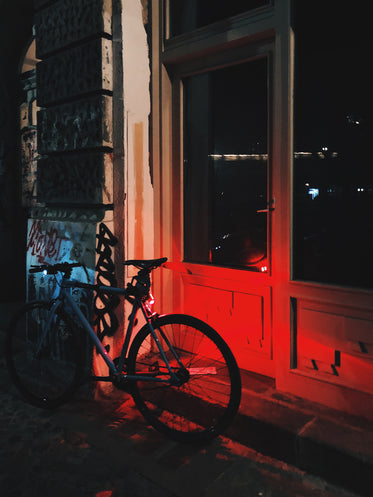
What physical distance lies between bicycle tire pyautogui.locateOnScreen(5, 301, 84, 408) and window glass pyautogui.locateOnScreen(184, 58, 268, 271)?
4.12 ft

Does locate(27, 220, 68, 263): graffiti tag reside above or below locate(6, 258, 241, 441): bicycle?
above

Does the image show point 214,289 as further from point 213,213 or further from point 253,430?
point 253,430

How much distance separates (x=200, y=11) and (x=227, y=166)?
127 cm

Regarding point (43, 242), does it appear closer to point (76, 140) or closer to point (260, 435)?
point (76, 140)

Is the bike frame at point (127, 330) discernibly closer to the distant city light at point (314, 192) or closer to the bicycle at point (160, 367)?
the bicycle at point (160, 367)

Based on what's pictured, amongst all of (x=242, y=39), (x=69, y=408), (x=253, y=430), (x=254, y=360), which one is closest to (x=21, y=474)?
(x=69, y=408)

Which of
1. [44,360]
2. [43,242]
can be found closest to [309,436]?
[44,360]

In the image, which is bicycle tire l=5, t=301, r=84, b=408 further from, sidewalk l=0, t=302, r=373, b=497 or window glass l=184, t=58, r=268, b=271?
window glass l=184, t=58, r=268, b=271

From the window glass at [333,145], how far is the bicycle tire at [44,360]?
1787 millimetres

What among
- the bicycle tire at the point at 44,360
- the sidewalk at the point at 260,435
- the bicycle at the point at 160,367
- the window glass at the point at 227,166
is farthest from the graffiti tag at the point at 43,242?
the sidewalk at the point at 260,435

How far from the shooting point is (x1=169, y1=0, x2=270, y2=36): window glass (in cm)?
345

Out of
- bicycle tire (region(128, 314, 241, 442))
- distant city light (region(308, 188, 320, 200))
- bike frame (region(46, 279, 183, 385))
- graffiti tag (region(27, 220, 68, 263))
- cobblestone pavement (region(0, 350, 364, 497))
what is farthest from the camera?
graffiti tag (region(27, 220, 68, 263))

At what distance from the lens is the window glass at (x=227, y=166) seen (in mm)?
3545

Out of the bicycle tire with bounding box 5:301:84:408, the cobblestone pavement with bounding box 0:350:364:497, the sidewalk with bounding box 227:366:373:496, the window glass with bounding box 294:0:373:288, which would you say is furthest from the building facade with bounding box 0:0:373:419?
the cobblestone pavement with bounding box 0:350:364:497
